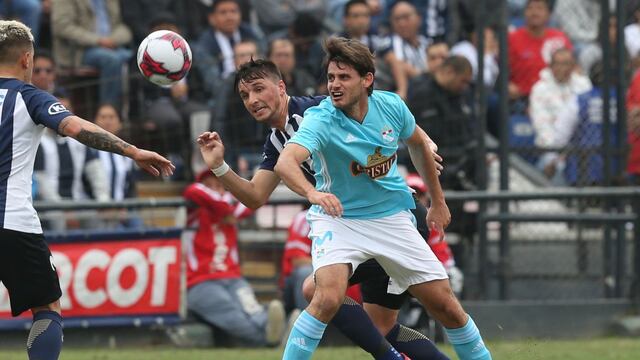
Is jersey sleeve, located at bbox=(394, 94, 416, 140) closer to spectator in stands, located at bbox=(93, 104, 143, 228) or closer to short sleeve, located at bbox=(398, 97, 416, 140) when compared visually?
short sleeve, located at bbox=(398, 97, 416, 140)

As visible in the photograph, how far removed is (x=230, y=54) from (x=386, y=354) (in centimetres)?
694

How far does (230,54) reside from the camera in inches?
539

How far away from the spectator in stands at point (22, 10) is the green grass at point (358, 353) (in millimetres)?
A: 3870

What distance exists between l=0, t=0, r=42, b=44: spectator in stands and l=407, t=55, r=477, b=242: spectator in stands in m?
4.14

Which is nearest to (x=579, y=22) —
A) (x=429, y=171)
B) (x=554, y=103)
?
(x=554, y=103)

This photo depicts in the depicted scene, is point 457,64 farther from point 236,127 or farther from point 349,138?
point 349,138

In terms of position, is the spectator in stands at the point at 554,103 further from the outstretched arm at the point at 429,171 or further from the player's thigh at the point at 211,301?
the outstretched arm at the point at 429,171

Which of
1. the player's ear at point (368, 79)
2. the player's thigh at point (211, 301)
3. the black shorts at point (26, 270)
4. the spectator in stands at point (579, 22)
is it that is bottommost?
the player's thigh at point (211, 301)

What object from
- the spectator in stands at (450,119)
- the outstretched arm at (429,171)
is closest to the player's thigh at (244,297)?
the spectator in stands at (450,119)

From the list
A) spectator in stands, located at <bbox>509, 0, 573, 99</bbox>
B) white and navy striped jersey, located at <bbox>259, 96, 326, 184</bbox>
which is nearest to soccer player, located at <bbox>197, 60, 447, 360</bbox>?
white and navy striped jersey, located at <bbox>259, 96, 326, 184</bbox>

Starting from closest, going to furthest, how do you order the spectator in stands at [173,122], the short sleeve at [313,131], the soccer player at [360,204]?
1. the short sleeve at [313,131]
2. the soccer player at [360,204]
3. the spectator in stands at [173,122]

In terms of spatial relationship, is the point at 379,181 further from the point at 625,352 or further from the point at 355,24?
the point at 355,24

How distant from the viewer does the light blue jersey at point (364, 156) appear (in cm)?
700

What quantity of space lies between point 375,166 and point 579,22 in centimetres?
812
